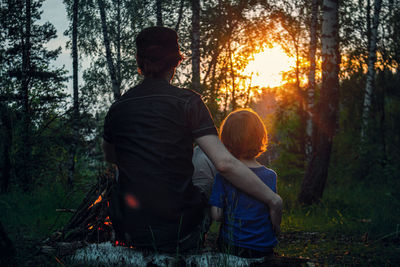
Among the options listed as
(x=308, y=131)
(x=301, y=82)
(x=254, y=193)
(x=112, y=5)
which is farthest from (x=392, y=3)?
(x=254, y=193)

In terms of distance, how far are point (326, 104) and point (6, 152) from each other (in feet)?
25.9

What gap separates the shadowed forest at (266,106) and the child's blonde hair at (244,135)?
1.28 meters

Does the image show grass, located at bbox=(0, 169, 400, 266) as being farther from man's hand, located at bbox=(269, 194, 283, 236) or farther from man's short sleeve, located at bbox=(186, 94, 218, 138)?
man's hand, located at bbox=(269, 194, 283, 236)

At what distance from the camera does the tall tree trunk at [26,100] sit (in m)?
9.58

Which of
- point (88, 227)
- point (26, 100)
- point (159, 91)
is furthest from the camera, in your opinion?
point (26, 100)

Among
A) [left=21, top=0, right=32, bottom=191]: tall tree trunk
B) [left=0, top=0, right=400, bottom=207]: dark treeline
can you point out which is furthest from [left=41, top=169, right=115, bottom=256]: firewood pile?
[left=21, top=0, right=32, bottom=191]: tall tree trunk

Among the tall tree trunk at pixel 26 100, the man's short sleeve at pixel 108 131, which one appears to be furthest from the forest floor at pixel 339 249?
the tall tree trunk at pixel 26 100

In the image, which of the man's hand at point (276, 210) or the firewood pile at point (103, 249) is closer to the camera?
the firewood pile at point (103, 249)

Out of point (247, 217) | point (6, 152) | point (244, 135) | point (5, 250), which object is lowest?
point (5, 250)

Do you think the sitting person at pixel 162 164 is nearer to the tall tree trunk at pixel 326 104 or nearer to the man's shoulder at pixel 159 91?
the man's shoulder at pixel 159 91

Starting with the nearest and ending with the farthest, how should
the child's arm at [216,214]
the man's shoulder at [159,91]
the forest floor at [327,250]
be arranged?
the man's shoulder at [159,91] < the child's arm at [216,214] < the forest floor at [327,250]

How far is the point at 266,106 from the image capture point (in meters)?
15.7

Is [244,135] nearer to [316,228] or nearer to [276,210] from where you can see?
[276,210]

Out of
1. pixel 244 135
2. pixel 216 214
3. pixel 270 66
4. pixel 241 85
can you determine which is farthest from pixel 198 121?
pixel 270 66
